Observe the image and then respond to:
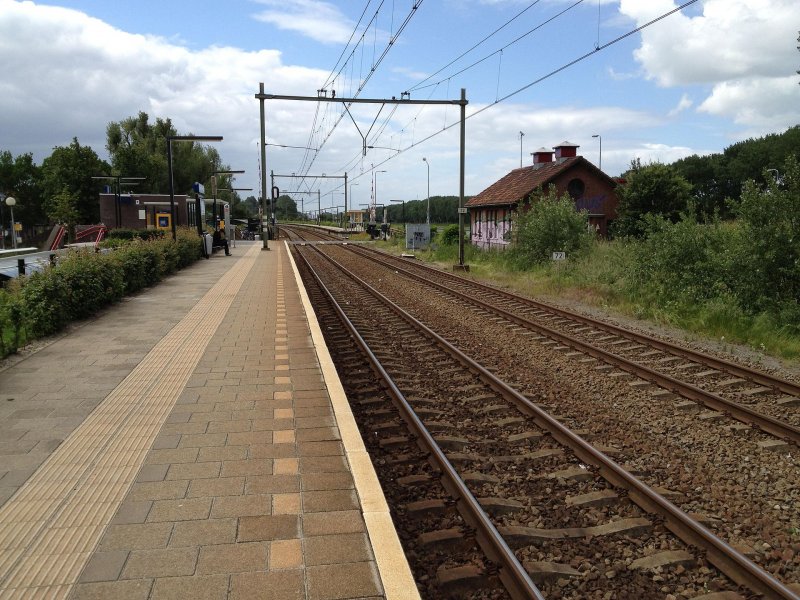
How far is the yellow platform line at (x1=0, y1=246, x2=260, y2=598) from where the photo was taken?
311 centimetres

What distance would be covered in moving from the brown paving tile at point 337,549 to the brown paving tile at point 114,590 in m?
0.76

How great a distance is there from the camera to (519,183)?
3847 cm

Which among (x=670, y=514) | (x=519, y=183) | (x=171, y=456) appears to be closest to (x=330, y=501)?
(x=171, y=456)

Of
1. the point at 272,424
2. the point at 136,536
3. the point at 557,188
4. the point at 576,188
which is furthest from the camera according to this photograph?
the point at 576,188

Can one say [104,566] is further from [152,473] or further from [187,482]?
[152,473]

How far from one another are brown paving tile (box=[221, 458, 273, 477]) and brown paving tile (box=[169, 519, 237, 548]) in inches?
26.5

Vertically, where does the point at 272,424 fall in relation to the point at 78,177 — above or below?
below

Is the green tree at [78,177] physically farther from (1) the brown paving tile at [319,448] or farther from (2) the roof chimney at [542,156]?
(1) the brown paving tile at [319,448]

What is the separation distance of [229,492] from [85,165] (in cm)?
5753

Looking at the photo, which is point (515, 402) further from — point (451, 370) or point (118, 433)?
point (118, 433)

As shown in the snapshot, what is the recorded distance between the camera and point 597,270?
1669 centimetres

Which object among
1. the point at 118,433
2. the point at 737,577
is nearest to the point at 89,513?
the point at 118,433

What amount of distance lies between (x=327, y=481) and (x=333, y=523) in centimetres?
58

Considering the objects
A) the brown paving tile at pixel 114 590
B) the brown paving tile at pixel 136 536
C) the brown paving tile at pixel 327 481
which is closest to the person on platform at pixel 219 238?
the brown paving tile at pixel 327 481
